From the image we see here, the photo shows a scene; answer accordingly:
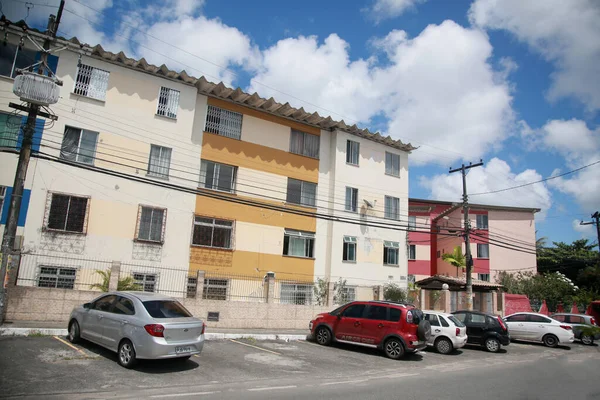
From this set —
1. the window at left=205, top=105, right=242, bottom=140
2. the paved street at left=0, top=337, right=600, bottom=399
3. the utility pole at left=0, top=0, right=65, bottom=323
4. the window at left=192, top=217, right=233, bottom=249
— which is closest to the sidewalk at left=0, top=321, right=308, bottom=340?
the paved street at left=0, top=337, right=600, bottom=399

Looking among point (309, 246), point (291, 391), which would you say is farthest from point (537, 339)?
point (291, 391)

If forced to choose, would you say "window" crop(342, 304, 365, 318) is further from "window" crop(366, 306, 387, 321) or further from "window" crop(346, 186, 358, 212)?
"window" crop(346, 186, 358, 212)

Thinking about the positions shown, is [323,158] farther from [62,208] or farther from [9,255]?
[9,255]

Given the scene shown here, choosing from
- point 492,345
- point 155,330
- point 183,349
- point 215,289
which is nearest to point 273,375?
point 183,349

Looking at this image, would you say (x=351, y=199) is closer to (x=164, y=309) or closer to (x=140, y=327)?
(x=164, y=309)

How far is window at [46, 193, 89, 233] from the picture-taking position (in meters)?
17.4

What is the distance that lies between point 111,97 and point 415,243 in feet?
98.8

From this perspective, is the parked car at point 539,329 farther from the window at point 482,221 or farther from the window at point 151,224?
the window at point 482,221

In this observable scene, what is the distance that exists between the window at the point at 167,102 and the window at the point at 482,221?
103ft

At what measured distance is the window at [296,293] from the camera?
22853 millimetres

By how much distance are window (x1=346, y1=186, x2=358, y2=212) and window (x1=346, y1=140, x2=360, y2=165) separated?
182cm

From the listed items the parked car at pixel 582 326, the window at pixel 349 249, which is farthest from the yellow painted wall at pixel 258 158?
the parked car at pixel 582 326

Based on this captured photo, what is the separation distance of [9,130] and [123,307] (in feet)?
38.6

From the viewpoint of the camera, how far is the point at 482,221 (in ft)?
132
